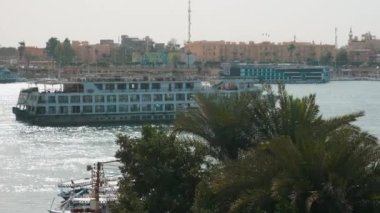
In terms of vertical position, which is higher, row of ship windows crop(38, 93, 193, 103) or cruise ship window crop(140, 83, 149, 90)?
cruise ship window crop(140, 83, 149, 90)

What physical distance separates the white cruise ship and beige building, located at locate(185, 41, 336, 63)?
6703cm

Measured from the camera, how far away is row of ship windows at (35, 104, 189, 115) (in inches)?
1460

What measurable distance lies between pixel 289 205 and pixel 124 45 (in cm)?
10492

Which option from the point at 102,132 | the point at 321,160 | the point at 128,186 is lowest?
the point at 102,132

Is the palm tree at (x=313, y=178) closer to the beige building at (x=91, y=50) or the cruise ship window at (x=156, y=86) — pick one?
the cruise ship window at (x=156, y=86)

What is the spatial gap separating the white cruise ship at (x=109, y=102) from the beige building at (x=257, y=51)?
67030 mm

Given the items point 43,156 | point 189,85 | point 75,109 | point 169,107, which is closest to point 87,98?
point 75,109

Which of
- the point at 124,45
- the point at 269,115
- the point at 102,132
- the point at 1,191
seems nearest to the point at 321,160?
the point at 269,115

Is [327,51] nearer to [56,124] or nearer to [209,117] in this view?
[56,124]

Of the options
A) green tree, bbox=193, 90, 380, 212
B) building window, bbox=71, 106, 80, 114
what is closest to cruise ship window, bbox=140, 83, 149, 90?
building window, bbox=71, 106, 80, 114

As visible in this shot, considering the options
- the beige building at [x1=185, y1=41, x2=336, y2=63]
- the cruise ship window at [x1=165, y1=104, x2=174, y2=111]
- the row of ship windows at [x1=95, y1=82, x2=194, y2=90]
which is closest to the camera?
the cruise ship window at [x1=165, y1=104, x2=174, y2=111]

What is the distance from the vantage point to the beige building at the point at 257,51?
351ft

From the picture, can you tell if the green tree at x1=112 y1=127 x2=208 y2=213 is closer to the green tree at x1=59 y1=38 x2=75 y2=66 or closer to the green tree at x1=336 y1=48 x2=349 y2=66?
the green tree at x1=59 y1=38 x2=75 y2=66

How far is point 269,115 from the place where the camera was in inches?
324
